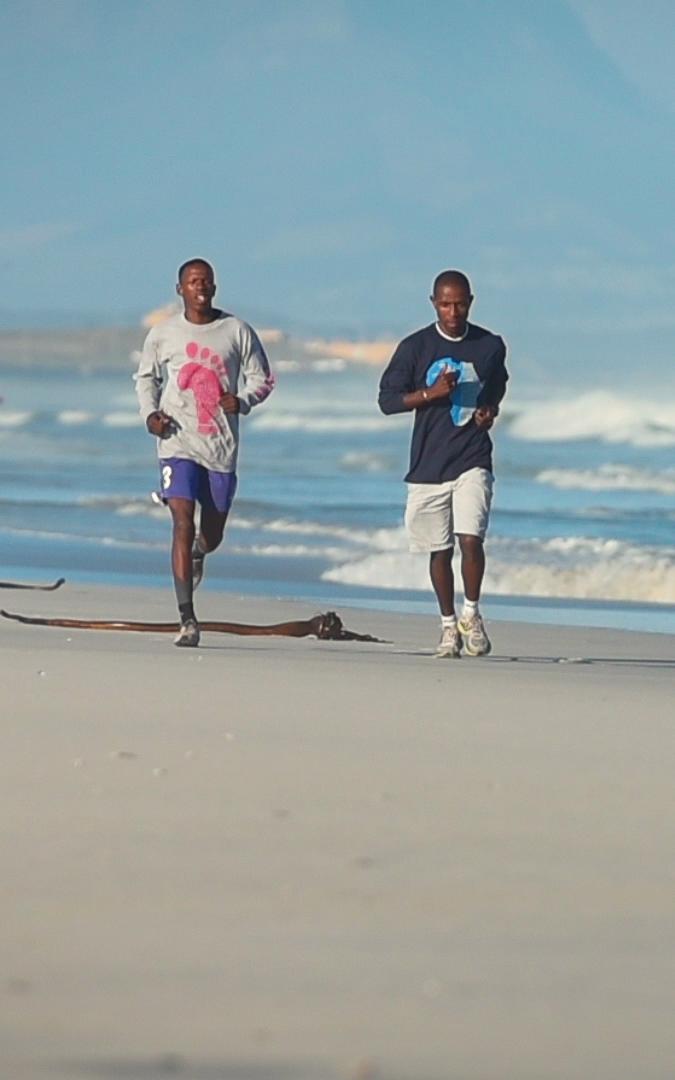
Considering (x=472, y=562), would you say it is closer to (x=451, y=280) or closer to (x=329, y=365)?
(x=451, y=280)

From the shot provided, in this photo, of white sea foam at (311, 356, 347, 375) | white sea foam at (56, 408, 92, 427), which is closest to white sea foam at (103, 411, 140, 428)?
white sea foam at (56, 408, 92, 427)

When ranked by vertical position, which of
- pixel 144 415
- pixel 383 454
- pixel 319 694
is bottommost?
pixel 319 694

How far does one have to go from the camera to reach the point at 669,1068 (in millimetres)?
3102

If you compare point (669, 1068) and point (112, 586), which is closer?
point (669, 1068)

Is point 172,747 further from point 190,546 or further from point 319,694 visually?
point 190,546

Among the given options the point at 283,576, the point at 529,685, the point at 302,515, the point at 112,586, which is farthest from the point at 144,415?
the point at 302,515

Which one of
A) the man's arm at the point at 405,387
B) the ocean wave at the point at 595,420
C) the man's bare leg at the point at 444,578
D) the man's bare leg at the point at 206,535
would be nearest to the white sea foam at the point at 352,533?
the man's bare leg at the point at 444,578

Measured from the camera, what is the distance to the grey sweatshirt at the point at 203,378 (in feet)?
30.3

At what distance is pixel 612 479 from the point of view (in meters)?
36.2

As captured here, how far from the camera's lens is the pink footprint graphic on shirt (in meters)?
9.23

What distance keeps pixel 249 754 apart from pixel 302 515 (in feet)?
66.6

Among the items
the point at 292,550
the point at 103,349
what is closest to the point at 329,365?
the point at 103,349

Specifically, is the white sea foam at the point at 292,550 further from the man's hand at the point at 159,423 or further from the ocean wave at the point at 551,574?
the man's hand at the point at 159,423

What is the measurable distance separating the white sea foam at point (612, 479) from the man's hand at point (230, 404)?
79.6 feet
